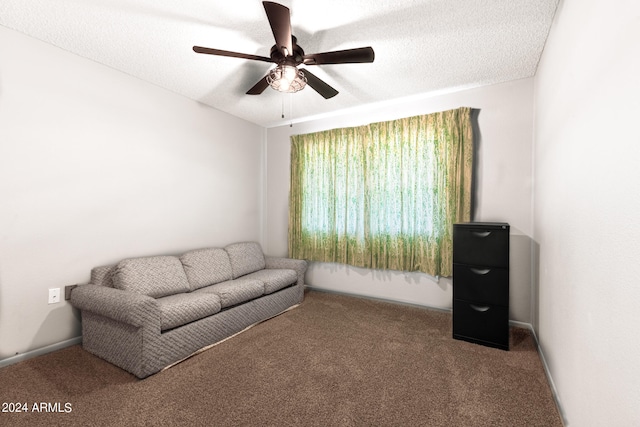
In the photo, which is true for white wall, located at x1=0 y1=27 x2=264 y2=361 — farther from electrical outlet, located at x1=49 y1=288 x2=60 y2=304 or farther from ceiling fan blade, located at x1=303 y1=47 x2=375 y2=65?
ceiling fan blade, located at x1=303 y1=47 x2=375 y2=65

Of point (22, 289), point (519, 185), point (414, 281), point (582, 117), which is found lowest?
point (414, 281)

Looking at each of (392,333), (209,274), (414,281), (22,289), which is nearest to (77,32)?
(22,289)

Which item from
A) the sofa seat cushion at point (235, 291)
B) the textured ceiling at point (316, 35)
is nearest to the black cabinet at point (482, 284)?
the textured ceiling at point (316, 35)

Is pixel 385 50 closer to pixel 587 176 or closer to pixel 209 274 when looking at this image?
pixel 587 176

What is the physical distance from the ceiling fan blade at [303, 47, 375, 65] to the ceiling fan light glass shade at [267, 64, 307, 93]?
11 cm

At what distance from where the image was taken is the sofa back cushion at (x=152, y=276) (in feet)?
7.67

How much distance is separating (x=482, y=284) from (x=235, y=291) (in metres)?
2.19

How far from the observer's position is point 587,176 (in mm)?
1236

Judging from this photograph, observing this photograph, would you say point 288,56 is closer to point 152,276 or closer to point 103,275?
point 152,276

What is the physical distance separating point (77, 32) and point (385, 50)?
2.38m

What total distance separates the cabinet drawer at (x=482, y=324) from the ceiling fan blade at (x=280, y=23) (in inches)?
95.7

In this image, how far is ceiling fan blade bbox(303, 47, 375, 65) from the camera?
189cm

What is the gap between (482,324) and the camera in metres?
2.32

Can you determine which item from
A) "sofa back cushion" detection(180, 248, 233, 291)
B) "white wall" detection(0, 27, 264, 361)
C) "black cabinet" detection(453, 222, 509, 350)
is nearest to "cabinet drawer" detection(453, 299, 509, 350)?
"black cabinet" detection(453, 222, 509, 350)
